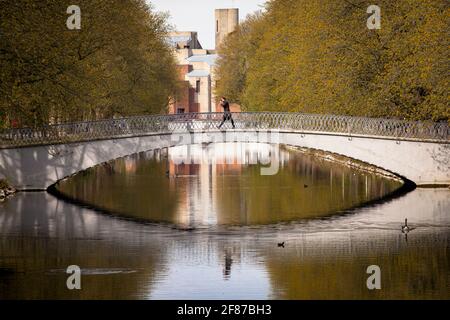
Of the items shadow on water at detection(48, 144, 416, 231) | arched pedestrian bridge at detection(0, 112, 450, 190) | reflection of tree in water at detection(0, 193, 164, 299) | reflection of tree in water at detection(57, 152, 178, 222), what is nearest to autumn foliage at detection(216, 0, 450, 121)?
arched pedestrian bridge at detection(0, 112, 450, 190)

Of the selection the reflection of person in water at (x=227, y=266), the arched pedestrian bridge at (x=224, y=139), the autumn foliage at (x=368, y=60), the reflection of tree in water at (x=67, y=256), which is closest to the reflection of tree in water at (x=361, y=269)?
the reflection of person in water at (x=227, y=266)

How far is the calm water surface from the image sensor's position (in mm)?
29906

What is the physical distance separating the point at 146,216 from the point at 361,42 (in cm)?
1677

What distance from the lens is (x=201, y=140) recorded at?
61219mm

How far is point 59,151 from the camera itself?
5809cm

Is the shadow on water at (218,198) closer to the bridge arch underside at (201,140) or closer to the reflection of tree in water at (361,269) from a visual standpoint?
the bridge arch underside at (201,140)

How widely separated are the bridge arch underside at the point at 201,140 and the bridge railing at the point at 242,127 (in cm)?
31

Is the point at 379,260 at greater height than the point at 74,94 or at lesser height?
lesser

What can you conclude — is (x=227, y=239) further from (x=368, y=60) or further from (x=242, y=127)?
(x=242, y=127)

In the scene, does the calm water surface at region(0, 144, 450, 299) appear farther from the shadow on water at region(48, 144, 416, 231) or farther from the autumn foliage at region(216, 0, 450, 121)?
the autumn foliage at region(216, 0, 450, 121)

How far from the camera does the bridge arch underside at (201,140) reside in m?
56.7

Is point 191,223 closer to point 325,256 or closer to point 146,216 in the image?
point 146,216

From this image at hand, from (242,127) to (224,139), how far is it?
1.31 m

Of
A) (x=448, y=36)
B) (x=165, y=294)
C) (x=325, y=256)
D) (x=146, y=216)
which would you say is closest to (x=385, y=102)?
(x=448, y=36)
